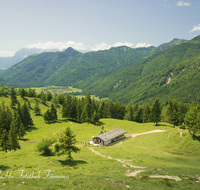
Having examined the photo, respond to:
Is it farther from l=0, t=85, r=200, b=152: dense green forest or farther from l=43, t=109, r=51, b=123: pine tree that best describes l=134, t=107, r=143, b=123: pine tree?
l=43, t=109, r=51, b=123: pine tree

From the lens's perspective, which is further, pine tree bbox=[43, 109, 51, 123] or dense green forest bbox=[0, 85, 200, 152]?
pine tree bbox=[43, 109, 51, 123]

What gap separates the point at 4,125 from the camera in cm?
6400

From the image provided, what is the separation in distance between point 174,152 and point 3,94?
169 metres

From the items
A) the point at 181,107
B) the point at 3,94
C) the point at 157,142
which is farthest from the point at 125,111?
the point at 3,94

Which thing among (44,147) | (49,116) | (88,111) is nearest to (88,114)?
(88,111)

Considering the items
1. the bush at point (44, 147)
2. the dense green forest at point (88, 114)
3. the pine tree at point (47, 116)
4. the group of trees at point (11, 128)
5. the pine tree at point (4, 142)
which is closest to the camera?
the bush at point (44, 147)

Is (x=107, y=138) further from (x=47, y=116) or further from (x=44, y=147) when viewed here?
(x=47, y=116)

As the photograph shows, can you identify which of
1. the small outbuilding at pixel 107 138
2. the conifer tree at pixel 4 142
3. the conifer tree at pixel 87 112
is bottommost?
the small outbuilding at pixel 107 138

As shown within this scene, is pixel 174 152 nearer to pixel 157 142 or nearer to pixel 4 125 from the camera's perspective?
pixel 157 142

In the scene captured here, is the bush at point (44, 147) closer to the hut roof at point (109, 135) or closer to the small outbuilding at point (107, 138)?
the small outbuilding at point (107, 138)

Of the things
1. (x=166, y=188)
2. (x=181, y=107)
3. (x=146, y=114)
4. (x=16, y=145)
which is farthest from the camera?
(x=146, y=114)

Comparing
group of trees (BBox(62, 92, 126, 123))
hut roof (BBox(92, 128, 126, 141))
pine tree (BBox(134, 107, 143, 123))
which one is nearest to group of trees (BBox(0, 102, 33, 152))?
group of trees (BBox(62, 92, 126, 123))

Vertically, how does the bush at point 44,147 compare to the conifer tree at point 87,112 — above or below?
below

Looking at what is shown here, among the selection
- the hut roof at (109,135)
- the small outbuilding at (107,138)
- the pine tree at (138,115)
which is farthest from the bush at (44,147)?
the pine tree at (138,115)
